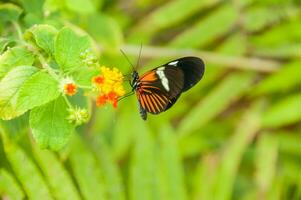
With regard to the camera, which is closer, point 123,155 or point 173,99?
point 173,99

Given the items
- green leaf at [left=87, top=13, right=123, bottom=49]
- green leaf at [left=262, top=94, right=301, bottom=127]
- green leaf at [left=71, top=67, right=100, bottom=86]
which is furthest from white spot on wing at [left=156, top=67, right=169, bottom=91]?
green leaf at [left=262, top=94, right=301, bottom=127]

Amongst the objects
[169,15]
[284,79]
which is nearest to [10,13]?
[169,15]

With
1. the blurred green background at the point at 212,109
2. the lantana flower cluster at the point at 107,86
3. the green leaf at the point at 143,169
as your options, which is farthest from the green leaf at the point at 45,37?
the green leaf at the point at 143,169

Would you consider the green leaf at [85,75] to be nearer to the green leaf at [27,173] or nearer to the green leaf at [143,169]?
the green leaf at [27,173]

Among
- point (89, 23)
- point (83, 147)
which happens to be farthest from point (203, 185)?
point (89, 23)

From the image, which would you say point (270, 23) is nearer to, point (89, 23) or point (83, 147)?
point (89, 23)

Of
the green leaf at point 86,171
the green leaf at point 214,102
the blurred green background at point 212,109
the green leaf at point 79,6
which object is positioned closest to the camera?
the green leaf at point 86,171
